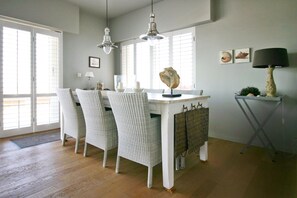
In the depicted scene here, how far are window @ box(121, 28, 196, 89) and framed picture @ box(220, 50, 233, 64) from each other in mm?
595

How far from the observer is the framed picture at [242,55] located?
3.18 meters

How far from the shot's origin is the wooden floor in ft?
5.88

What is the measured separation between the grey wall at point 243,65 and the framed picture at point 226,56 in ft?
0.26

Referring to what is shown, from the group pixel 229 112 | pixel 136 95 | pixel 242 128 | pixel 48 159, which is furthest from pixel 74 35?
pixel 242 128

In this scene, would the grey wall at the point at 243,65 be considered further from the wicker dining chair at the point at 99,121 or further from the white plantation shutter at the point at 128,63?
the wicker dining chair at the point at 99,121

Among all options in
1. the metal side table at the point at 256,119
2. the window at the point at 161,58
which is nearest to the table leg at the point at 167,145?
the metal side table at the point at 256,119

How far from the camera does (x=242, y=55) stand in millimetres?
3236

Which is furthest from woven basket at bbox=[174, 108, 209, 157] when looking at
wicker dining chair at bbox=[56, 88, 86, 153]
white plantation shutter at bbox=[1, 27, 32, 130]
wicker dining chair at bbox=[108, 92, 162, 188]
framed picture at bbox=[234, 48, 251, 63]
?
white plantation shutter at bbox=[1, 27, 32, 130]

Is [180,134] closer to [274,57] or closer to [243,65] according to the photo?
[274,57]

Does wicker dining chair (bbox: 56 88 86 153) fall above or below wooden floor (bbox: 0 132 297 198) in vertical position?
above

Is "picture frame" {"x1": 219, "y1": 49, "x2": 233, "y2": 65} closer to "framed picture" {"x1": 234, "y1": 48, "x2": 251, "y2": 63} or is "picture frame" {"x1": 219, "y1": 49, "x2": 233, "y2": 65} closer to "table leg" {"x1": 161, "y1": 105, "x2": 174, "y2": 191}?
"framed picture" {"x1": 234, "y1": 48, "x2": 251, "y2": 63}

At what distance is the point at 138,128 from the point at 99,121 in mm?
705

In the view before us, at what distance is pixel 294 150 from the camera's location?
2.84 m

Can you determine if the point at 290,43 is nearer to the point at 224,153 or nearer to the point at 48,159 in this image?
the point at 224,153
